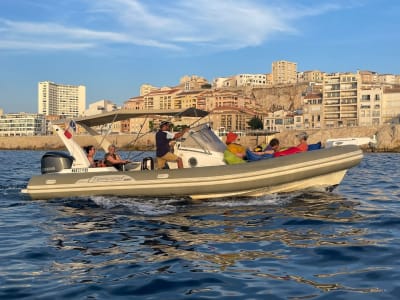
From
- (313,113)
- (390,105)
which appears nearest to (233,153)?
(390,105)

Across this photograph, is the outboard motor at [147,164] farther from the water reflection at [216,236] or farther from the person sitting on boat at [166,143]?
the water reflection at [216,236]

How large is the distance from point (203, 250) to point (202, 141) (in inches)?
220

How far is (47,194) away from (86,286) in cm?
720

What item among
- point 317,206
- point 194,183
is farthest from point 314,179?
point 194,183

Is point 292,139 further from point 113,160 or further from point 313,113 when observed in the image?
point 113,160

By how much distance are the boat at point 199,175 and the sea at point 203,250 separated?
0.49 metres

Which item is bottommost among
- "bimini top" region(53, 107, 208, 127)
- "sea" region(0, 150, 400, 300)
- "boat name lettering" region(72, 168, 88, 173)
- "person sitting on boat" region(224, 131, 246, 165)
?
"sea" region(0, 150, 400, 300)

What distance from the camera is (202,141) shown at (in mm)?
11719

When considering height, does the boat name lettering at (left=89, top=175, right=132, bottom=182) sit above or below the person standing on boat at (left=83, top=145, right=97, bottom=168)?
below

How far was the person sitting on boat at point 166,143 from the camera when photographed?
37.8 ft

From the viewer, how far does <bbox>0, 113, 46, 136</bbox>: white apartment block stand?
16325cm

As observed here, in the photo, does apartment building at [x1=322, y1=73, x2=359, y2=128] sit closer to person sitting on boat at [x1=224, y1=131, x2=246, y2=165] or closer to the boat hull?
person sitting on boat at [x1=224, y1=131, x2=246, y2=165]

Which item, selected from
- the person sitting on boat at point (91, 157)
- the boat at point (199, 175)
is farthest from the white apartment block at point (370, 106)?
the person sitting on boat at point (91, 157)

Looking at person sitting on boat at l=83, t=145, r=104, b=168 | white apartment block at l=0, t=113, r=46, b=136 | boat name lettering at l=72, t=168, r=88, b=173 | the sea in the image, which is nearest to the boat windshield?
the sea
